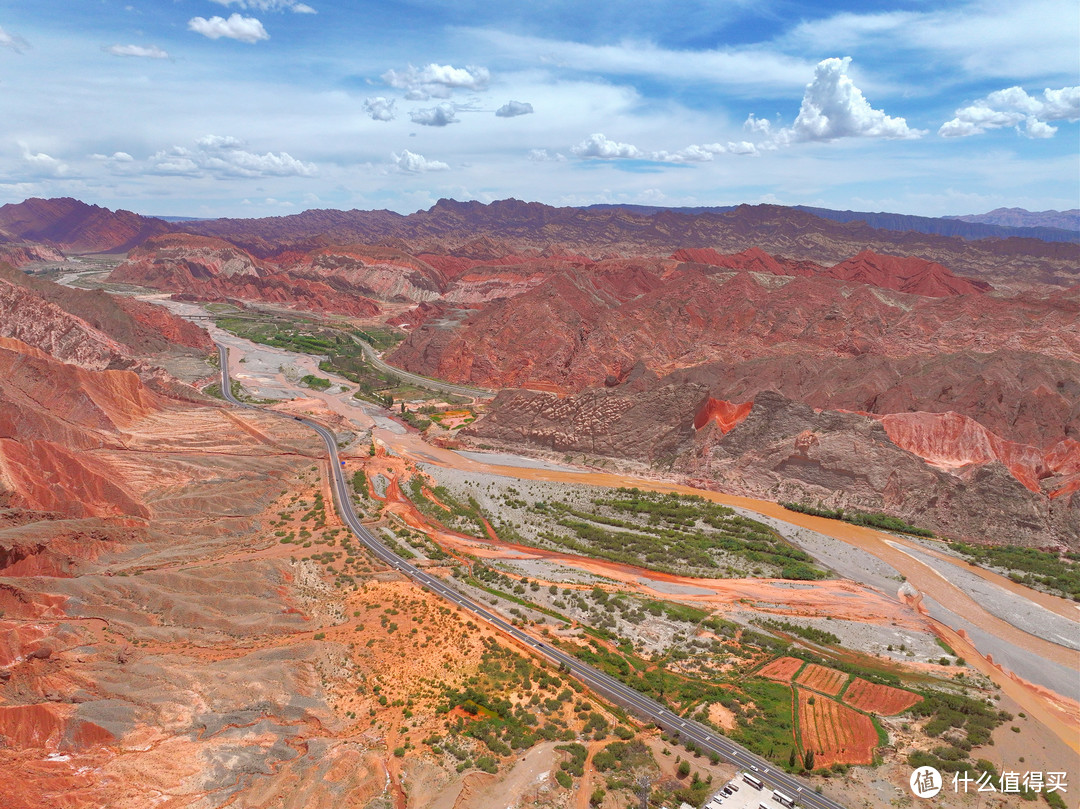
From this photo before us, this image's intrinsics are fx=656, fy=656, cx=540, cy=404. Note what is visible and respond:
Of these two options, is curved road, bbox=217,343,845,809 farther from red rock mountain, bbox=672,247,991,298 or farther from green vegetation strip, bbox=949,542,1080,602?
red rock mountain, bbox=672,247,991,298

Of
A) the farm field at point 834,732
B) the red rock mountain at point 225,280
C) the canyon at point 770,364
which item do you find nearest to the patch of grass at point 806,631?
the farm field at point 834,732

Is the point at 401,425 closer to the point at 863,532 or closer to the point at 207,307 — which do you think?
the point at 863,532

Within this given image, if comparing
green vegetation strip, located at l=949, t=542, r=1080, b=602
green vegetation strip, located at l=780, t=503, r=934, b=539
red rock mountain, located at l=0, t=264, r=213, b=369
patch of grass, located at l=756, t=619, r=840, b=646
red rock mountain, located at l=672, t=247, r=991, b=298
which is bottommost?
patch of grass, located at l=756, t=619, r=840, b=646

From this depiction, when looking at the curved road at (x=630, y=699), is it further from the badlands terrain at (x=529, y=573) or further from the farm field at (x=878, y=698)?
the farm field at (x=878, y=698)

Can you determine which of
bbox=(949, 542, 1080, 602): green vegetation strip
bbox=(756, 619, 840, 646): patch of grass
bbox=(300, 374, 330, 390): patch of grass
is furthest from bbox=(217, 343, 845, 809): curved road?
bbox=(300, 374, 330, 390): patch of grass

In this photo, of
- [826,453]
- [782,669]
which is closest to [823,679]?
[782,669]
